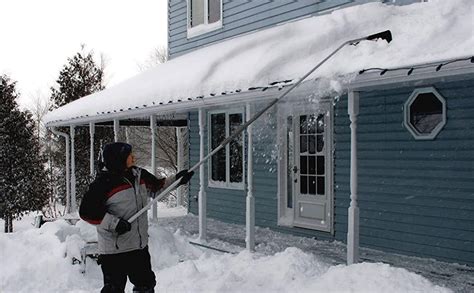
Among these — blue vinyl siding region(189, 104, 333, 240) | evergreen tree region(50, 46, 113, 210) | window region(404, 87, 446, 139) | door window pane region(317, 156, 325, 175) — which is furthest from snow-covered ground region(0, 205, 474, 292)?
evergreen tree region(50, 46, 113, 210)

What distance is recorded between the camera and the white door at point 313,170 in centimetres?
862

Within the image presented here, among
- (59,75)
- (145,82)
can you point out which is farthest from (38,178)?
(145,82)

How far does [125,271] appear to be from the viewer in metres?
4.44

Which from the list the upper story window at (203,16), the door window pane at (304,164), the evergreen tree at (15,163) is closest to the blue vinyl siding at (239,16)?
the upper story window at (203,16)

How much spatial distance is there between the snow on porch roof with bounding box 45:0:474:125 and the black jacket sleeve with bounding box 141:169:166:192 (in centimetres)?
226

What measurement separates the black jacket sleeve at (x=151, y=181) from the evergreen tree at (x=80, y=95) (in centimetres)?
1506

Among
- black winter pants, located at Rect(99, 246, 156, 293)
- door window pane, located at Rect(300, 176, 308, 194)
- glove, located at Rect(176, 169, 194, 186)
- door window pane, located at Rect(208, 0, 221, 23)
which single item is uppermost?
door window pane, located at Rect(208, 0, 221, 23)

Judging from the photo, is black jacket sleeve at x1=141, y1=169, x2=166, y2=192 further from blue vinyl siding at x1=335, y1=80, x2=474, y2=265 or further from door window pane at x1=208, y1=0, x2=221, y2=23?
door window pane at x1=208, y1=0, x2=221, y2=23

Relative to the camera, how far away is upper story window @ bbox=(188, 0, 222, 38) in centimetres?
1186

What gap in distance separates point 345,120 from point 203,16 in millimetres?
5534

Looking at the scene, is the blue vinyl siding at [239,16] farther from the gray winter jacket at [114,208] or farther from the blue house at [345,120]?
the gray winter jacket at [114,208]

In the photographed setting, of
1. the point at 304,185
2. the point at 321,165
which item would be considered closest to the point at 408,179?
the point at 321,165

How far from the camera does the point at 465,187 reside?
6.74 m

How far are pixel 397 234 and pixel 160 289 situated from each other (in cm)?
365
